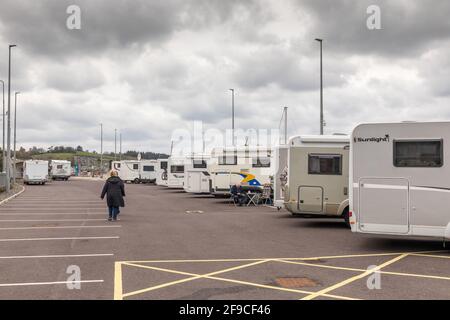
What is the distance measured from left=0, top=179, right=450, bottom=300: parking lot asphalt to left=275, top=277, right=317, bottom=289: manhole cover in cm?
2

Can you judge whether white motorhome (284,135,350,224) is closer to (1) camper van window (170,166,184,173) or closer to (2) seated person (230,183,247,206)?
(2) seated person (230,183,247,206)

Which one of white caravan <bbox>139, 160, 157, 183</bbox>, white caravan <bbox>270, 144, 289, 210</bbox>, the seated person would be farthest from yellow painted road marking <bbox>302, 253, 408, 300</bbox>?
white caravan <bbox>139, 160, 157, 183</bbox>

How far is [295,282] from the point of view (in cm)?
802

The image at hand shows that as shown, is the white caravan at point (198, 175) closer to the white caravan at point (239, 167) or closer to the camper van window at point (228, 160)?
the white caravan at point (239, 167)

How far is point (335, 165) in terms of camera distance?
50.4 ft

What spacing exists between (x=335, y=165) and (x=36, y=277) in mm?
9649

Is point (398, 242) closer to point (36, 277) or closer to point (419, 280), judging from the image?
point (419, 280)

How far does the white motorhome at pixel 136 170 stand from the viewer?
53844mm

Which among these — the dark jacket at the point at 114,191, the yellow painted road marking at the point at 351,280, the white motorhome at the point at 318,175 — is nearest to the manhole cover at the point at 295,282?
the yellow painted road marking at the point at 351,280

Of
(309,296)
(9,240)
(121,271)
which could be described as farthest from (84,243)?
(309,296)

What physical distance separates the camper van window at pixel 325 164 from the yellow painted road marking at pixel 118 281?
7747mm

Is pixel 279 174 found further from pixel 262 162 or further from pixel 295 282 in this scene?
pixel 295 282
